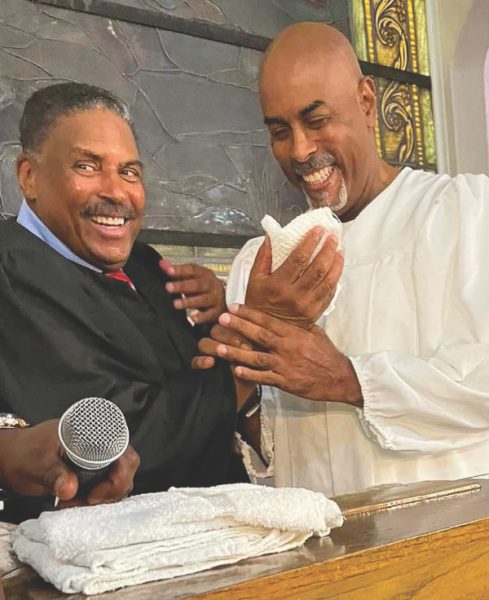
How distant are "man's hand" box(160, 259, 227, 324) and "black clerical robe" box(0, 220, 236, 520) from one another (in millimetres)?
166

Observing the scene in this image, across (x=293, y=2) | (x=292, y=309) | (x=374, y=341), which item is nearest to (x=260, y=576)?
(x=292, y=309)

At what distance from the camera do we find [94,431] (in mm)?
1042

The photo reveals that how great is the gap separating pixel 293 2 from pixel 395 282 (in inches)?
104

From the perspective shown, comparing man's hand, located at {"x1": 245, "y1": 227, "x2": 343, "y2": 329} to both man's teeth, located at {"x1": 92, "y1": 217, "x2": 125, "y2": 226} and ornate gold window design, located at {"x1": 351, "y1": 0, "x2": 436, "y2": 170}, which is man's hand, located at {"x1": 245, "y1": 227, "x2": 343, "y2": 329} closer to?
man's teeth, located at {"x1": 92, "y1": 217, "x2": 125, "y2": 226}

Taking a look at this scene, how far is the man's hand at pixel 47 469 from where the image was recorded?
1188 millimetres

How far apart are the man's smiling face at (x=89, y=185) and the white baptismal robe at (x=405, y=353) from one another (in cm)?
58

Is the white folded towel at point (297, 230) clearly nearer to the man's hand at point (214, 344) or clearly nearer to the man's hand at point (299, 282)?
the man's hand at point (299, 282)

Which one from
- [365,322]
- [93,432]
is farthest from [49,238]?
[93,432]

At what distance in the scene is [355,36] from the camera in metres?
4.74

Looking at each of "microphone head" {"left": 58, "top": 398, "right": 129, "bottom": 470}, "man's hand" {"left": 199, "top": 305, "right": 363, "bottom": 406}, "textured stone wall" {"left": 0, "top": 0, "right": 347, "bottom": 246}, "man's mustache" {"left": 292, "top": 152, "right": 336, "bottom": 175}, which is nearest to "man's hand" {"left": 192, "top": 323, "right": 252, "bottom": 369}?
"man's hand" {"left": 199, "top": 305, "right": 363, "bottom": 406}

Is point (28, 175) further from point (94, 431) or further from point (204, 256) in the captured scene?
point (204, 256)

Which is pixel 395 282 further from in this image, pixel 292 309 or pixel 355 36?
pixel 355 36

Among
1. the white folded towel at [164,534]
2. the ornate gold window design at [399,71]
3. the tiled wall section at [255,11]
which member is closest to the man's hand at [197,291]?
the white folded towel at [164,534]

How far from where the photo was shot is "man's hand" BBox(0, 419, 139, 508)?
3.90ft
